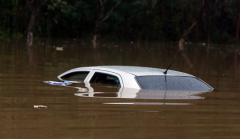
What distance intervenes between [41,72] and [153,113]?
8.14 m

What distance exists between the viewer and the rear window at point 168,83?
10.4 meters

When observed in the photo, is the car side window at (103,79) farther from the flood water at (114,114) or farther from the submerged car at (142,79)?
the flood water at (114,114)

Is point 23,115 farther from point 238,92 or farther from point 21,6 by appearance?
point 21,6

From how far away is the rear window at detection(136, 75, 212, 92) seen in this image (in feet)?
34.0

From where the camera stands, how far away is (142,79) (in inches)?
409

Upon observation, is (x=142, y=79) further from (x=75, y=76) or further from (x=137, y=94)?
(x=75, y=76)

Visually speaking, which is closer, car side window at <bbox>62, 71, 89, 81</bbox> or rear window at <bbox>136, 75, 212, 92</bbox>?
rear window at <bbox>136, 75, 212, 92</bbox>

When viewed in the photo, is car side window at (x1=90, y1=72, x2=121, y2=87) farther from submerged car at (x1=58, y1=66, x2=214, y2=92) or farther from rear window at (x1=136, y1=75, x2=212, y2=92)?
rear window at (x1=136, y1=75, x2=212, y2=92)

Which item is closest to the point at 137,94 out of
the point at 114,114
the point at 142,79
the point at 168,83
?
the point at 142,79

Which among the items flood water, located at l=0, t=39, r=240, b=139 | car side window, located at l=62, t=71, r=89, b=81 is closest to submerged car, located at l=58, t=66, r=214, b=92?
flood water, located at l=0, t=39, r=240, b=139

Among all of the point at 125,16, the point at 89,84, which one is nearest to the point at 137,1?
the point at 125,16

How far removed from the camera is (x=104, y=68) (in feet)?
35.5

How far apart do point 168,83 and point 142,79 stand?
489mm

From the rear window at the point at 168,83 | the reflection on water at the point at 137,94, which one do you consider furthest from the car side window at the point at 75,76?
the rear window at the point at 168,83
